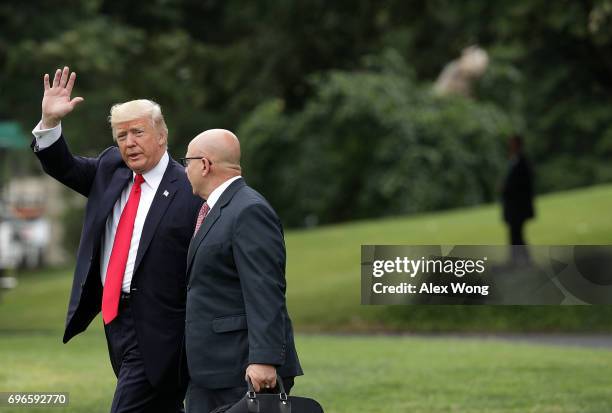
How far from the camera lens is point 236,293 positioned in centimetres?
564

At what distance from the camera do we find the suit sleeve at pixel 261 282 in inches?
215

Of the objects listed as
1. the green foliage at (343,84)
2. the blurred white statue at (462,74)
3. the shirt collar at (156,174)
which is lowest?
the shirt collar at (156,174)

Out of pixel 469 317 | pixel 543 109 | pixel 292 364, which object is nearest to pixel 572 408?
pixel 292 364

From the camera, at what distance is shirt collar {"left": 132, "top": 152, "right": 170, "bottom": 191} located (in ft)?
21.6

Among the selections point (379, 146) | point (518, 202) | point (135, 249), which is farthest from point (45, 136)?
point (379, 146)

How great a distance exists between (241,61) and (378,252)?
46.4ft

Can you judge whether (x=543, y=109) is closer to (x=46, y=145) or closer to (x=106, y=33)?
(x=106, y=33)

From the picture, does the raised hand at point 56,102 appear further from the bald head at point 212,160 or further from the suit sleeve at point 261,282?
the suit sleeve at point 261,282

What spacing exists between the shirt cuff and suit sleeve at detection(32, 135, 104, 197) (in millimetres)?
17

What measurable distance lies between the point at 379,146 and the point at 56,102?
89.3 ft

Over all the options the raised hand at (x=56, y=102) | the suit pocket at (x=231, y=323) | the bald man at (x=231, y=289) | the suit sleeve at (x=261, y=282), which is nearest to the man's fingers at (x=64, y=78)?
the raised hand at (x=56, y=102)

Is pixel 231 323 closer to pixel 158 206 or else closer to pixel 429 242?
pixel 158 206

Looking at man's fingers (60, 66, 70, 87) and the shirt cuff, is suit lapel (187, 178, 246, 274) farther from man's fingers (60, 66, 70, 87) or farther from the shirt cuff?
man's fingers (60, 66, 70, 87)

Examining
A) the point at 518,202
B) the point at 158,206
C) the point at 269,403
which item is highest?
the point at 518,202
